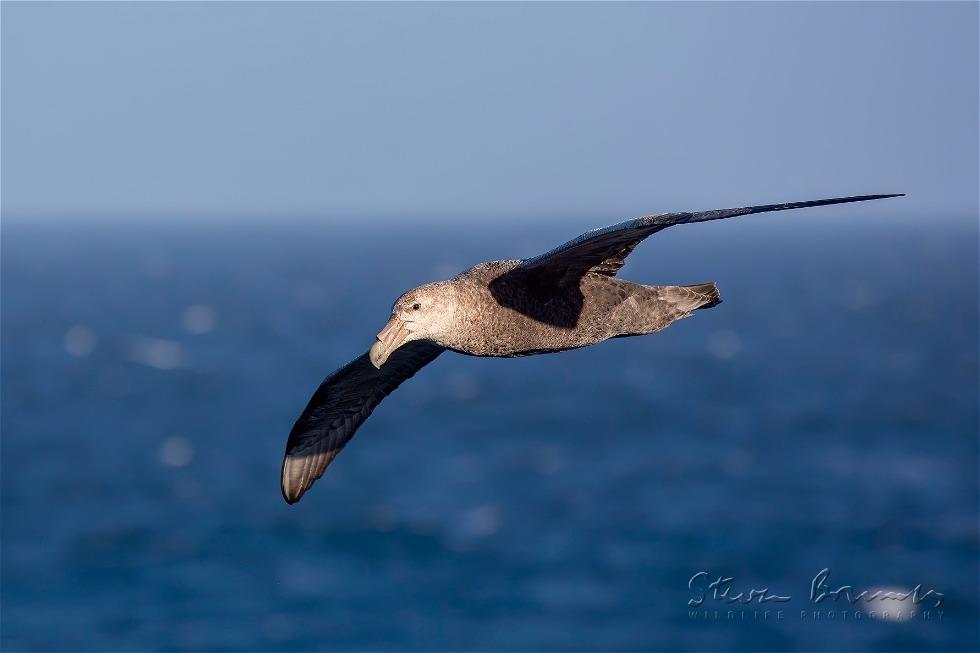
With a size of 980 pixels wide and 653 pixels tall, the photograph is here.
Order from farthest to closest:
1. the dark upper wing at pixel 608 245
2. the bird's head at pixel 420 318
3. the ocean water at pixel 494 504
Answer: the ocean water at pixel 494 504 < the bird's head at pixel 420 318 < the dark upper wing at pixel 608 245

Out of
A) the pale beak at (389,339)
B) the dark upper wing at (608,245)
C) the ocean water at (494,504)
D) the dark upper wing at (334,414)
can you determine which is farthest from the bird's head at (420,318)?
the ocean water at (494,504)

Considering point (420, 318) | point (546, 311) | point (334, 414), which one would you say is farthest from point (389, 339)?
point (334, 414)

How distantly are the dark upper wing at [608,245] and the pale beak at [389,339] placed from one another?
1.08 metres

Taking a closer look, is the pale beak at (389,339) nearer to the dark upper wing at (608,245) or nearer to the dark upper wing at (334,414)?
the dark upper wing at (608,245)

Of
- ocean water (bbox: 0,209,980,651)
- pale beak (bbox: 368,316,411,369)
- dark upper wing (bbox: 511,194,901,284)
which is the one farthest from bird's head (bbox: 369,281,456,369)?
ocean water (bbox: 0,209,980,651)

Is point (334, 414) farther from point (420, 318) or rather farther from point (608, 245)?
point (608, 245)

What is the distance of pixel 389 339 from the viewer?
1104cm

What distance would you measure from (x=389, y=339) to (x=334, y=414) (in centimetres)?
339

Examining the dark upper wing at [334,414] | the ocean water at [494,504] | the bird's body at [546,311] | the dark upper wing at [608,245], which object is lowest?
the ocean water at [494,504]

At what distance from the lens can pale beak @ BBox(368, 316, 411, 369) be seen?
1089cm

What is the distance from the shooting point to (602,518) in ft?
196

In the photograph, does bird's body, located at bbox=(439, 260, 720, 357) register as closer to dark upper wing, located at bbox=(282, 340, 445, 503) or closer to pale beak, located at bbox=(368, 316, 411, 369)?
pale beak, located at bbox=(368, 316, 411, 369)

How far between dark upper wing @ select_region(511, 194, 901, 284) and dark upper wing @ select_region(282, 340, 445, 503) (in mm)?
2299

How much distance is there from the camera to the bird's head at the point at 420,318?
1104cm
